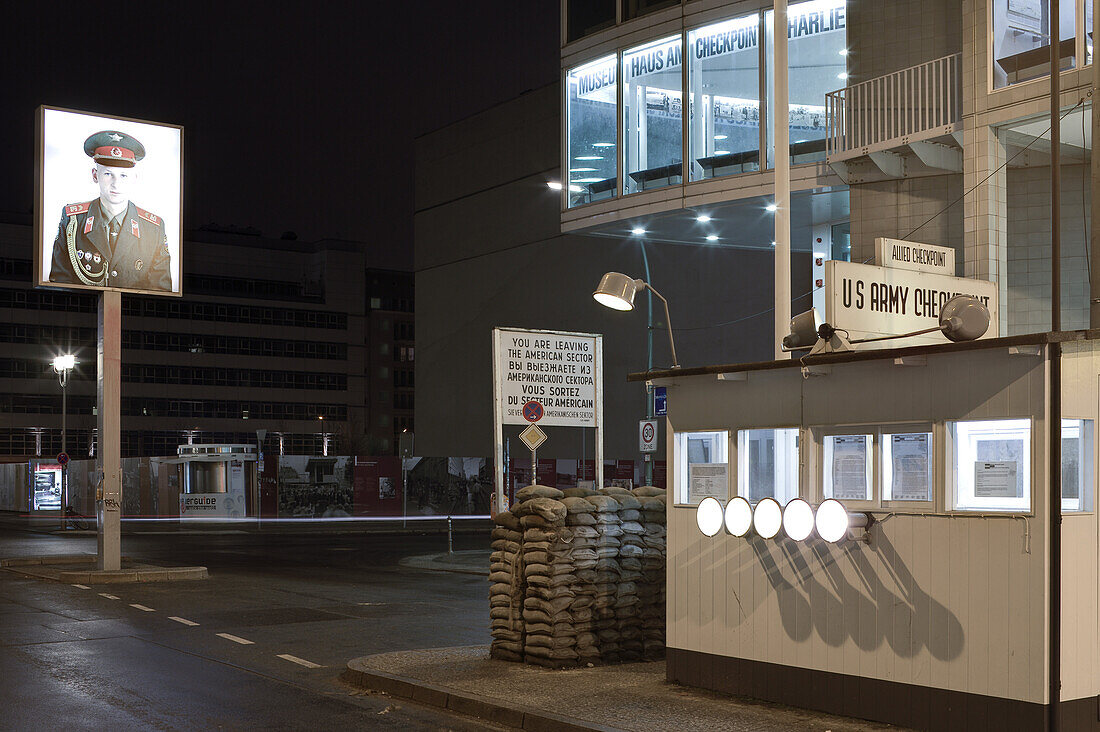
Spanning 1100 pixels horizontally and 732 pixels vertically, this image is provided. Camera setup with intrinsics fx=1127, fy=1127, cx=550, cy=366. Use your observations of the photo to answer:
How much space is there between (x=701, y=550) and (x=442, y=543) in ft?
83.7

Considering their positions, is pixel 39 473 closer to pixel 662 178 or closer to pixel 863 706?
pixel 662 178

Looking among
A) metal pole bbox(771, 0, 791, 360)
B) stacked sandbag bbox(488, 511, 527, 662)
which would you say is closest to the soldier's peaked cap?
stacked sandbag bbox(488, 511, 527, 662)

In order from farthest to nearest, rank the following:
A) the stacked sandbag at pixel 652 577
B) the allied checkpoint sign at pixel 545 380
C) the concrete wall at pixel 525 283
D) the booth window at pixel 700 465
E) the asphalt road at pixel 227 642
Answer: the concrete wall at pixel 525 283
the allied checkpoint sign at pixel 545 380
the stacked sandbag at pixel 652 577
the booth window at pixel 700 465
the asphalt road at pixel 227 642

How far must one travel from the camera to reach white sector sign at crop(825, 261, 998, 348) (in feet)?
29.8

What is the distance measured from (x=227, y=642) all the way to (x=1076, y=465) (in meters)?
9.78

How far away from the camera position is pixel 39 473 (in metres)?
58.8

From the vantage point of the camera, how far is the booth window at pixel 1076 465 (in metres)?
7.55

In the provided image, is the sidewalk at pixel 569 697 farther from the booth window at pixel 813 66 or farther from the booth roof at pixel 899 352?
the booth window at pixel 813 66

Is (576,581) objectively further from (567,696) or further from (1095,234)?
(1095,234)

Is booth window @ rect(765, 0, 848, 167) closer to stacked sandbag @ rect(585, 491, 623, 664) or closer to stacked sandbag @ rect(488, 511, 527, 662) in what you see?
stacked sandbag @ rect(585, 491, 623, 664)

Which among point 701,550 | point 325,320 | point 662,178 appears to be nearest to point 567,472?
point 662,178

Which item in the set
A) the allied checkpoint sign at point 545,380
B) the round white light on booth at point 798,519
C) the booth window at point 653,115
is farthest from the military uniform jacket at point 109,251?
the round white light on booth at point 798,519

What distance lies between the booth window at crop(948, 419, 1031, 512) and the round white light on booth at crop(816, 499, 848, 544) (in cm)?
81

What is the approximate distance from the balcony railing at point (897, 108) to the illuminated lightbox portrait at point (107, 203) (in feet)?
43.2
